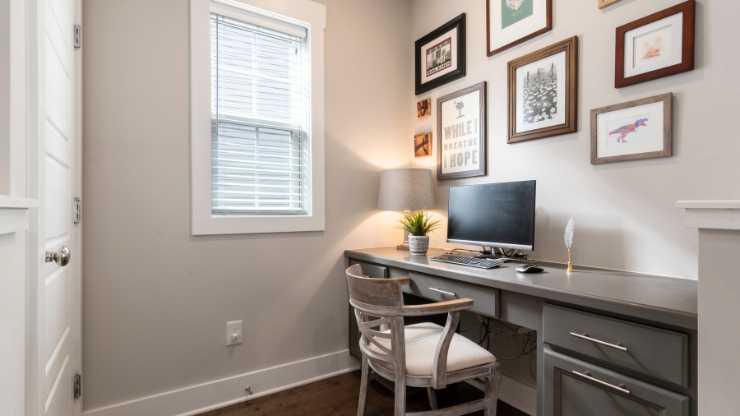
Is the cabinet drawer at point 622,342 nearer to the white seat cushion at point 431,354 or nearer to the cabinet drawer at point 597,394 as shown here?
the cabinet drawer at point 597,394

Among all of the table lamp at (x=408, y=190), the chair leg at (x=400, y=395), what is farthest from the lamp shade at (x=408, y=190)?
the chair leg at (x=400, y=395)

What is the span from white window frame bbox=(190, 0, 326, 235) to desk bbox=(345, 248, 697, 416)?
117 cm

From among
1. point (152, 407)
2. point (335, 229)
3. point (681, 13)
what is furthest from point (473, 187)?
point (152, 407)

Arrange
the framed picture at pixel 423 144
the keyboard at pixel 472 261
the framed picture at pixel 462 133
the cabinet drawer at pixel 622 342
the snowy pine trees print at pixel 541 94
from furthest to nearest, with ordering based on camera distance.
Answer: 1. the framed picture at pixel 423 144
2. the framed picture at pixel 462 133
3. the snowy pine trees print at pixel 541 94
4. the keyboard at pixel 472 261
5. the cabinet drawer at pixel 622 342

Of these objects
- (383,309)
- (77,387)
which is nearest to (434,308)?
(383,309)

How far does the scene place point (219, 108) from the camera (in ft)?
7.23

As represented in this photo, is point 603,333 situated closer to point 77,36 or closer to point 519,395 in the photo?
point 519,395

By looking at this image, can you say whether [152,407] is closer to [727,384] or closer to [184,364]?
[184,364]

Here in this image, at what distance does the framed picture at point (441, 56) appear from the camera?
8.04 ft

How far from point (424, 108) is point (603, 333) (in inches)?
76.6

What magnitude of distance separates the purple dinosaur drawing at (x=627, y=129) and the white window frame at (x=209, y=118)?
5.30ft

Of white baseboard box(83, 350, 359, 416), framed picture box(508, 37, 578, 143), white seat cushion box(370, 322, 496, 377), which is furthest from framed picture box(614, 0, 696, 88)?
white baseboard box(83, 350, 359, 416)

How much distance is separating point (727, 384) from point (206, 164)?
2196mm

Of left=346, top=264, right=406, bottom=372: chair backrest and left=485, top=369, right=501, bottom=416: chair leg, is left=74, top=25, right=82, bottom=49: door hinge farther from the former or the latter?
left=485, top=369, right=501, bottom=416: chair leg
